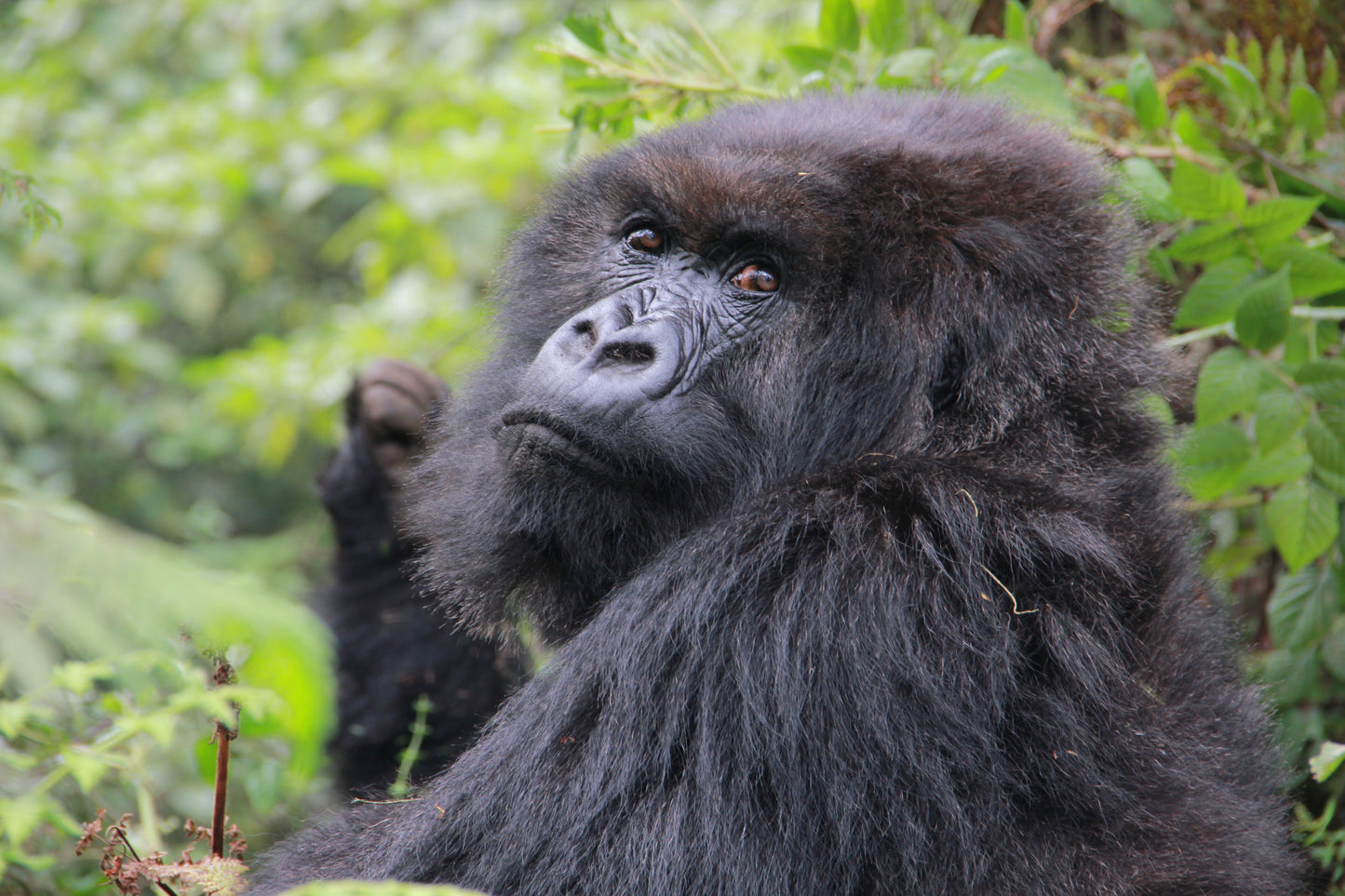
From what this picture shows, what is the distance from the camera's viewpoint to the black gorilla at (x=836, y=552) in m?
1.91

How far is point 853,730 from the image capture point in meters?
1.91

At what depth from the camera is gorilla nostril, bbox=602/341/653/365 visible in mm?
2273

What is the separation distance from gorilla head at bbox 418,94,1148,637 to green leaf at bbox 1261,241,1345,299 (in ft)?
1.59

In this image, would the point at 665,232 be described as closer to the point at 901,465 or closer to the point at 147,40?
the point at 901,465

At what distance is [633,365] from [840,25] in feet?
4.80

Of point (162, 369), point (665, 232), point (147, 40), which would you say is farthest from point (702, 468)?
point (147, 40)

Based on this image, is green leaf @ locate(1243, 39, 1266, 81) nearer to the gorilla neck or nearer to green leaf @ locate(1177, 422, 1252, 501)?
green leaf @ locate(1177, 422, 1252, 501)

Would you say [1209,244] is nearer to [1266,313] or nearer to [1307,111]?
[1266,313]

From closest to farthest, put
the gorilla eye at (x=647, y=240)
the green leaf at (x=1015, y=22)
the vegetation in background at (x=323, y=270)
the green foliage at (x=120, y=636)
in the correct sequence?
1. the green foliage at (x=120, y=636)
2. the vegetation in background at (x=323, y=270)
3. the gorilla eye at (x=647, y=240)
4. the green leaf at (x=1015, y=22)

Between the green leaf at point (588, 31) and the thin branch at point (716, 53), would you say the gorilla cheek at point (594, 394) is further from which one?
the thin branch at point (716, 53)

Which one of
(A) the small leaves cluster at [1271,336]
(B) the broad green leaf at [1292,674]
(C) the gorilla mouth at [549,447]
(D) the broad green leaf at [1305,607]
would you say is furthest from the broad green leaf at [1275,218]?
(C) the gorilla mouth at [549,447]

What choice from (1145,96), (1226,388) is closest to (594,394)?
(1226,388)

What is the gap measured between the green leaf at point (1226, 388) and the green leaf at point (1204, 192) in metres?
0.33

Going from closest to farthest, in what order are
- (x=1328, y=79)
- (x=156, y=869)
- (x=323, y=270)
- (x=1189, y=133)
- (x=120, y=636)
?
(x=120, y=636), (x=156, y=869), (x=1189, y=133), (x=1328, y=79), (x=323, y=270)
